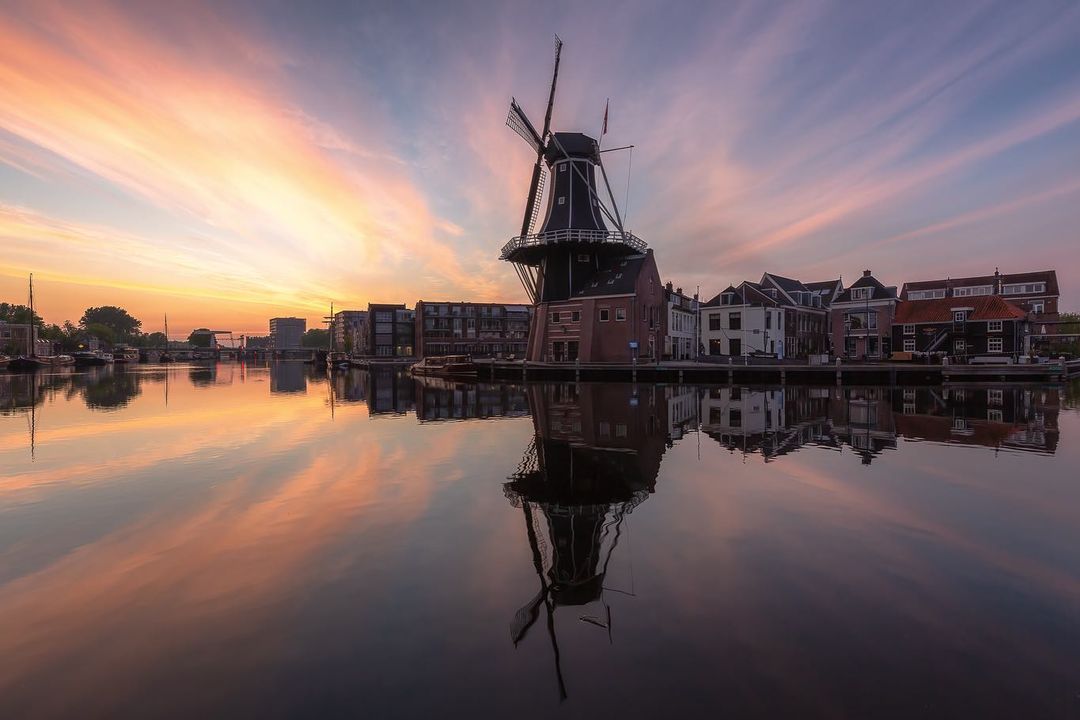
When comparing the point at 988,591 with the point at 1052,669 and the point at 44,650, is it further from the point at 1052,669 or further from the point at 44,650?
the point at 44,650

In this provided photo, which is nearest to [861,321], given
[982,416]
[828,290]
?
[828,290]

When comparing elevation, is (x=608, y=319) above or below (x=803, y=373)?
above

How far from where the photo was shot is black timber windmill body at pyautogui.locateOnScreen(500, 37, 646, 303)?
5547 centimetres

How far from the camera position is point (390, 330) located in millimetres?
138250

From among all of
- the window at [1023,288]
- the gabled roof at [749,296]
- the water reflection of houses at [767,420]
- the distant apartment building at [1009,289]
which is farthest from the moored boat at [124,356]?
the window at [1023,288]

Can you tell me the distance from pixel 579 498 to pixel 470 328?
116 metres

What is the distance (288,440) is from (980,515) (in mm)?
22432

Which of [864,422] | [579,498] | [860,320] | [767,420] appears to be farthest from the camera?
[860,320]

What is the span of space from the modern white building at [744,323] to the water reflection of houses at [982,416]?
1082 inches

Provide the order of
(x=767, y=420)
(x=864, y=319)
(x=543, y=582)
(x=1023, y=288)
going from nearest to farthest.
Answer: (x=543, y=582) < (x=767, y=420) < (x=864, y=319) < (x=1023, y=288)

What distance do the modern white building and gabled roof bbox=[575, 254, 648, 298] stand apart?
21.1m

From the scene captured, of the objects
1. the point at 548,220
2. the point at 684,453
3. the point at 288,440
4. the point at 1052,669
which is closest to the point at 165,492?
the point at 288,440

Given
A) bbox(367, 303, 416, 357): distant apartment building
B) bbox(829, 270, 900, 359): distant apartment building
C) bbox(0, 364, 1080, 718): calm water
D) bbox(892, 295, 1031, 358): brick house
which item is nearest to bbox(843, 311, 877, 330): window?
bbox(829, 270, 900, 359): distant apartment building

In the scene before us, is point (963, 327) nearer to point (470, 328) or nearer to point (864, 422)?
point (864, 422)
